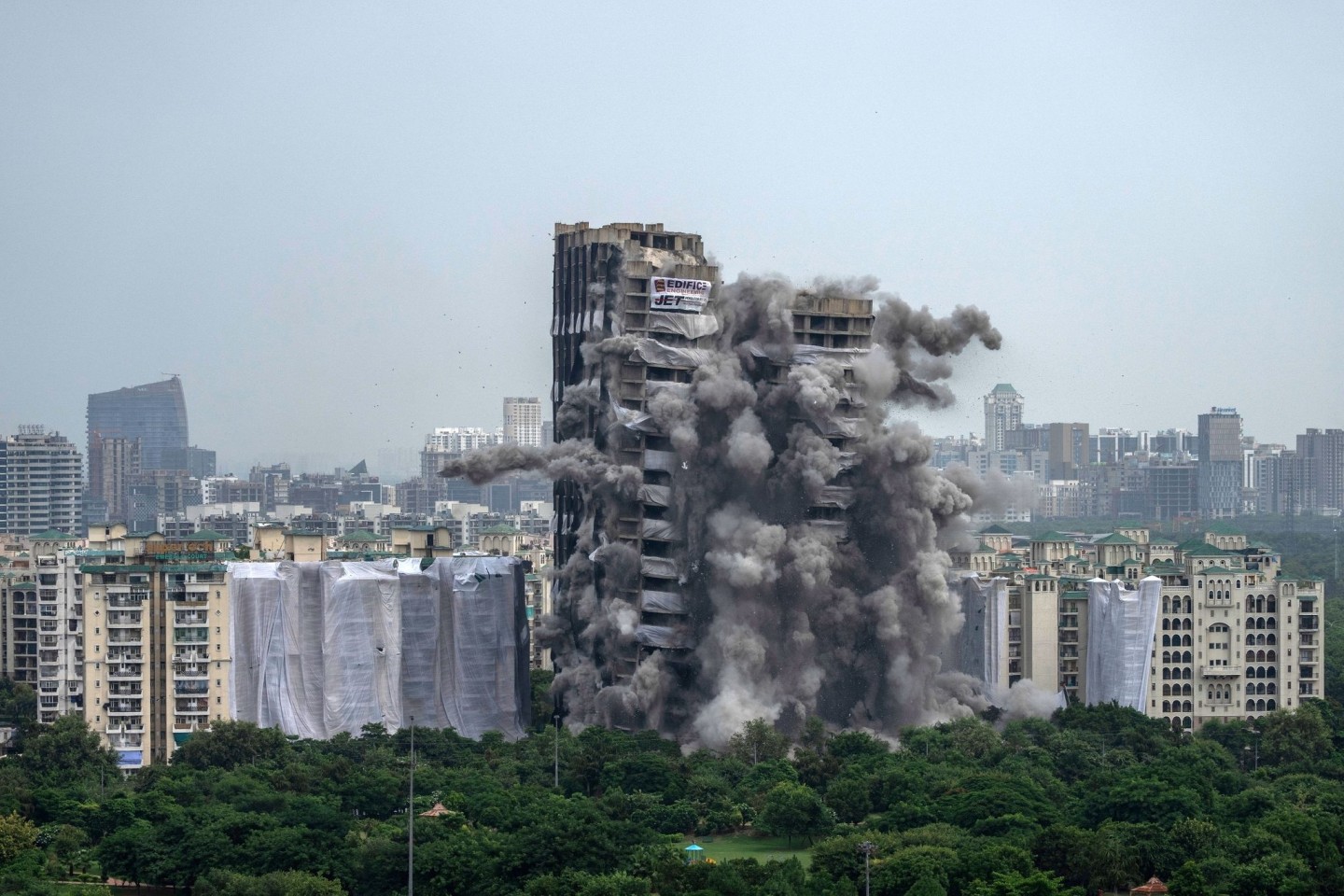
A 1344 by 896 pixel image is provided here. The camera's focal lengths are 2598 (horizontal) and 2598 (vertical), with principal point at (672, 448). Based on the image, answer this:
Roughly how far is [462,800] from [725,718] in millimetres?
14242

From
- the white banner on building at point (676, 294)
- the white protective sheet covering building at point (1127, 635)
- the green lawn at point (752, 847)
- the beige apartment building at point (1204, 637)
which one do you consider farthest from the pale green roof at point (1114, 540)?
the green lawn at point (752, 847)

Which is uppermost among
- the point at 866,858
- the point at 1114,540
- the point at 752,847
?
the point at 1114,540

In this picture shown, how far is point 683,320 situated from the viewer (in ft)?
293

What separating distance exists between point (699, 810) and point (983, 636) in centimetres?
2247

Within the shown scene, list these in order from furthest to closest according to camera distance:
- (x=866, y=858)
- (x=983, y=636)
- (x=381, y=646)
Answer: (x=983, y=636)
(x=381, y=646)
(x=866, y=858)

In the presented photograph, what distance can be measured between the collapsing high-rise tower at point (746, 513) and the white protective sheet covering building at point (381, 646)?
2243 millimetres

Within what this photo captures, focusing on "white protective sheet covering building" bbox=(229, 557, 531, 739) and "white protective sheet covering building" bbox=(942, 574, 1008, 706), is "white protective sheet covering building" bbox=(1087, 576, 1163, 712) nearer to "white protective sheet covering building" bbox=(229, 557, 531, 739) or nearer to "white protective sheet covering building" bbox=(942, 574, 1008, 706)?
"white protective sheet covering building" bbox=(942, 574, 1008, 706)

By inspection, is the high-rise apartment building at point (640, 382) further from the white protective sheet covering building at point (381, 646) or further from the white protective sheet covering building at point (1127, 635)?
the white protective sheet covering building at point (1127, 635)

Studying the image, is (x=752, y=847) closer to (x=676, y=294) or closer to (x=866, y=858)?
(x=866, y=858)

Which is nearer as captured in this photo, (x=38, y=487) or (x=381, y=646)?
(x=381, y=646)

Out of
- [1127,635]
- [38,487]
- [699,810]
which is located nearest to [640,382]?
[1127,635]

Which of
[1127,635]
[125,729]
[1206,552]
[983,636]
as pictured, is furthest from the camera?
[983,636]

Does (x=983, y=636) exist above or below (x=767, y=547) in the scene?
below

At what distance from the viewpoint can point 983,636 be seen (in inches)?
3661
